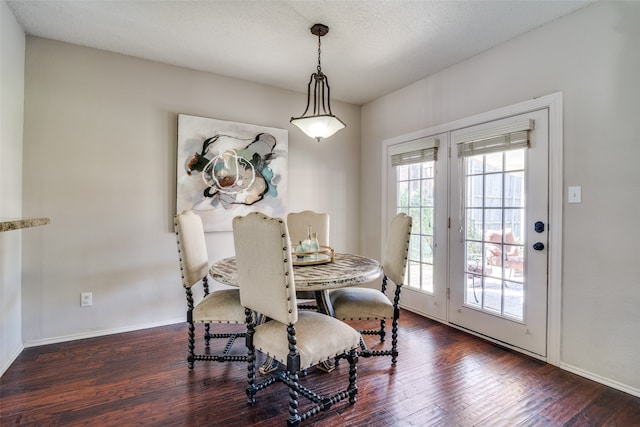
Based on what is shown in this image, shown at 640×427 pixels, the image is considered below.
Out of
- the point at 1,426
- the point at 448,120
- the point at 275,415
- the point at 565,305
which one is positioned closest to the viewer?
the point at 1,426

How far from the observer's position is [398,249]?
2.44m

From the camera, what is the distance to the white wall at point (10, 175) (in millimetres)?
2246

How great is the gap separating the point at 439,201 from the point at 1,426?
3547mm

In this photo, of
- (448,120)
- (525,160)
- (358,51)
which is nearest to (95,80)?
(358,51)

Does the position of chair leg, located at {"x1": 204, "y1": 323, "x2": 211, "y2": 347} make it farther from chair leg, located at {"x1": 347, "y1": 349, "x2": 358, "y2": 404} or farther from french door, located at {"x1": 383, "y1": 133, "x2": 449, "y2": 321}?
french door, located at {"x1": 383, "y1": 133, "x2": 449, "y2": 321}

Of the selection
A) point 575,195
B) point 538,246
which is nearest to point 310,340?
point 538,246

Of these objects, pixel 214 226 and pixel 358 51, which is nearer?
pixel 358 51

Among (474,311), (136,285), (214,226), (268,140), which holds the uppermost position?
(268,140)

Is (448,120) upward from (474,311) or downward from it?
upward

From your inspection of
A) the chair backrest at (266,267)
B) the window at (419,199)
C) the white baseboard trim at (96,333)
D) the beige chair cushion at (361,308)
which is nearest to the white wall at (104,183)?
the white baseboard trim at (96,333)

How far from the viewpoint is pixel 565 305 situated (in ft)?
7.75

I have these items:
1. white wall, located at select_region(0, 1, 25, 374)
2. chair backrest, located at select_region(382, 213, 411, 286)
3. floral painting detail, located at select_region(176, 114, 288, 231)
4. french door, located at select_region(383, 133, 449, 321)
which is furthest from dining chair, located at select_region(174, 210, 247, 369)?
french door, located at select_region(383, 133, 449, 321)

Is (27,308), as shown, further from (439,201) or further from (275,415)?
(439,201)

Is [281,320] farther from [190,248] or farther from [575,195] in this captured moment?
[575,195]
